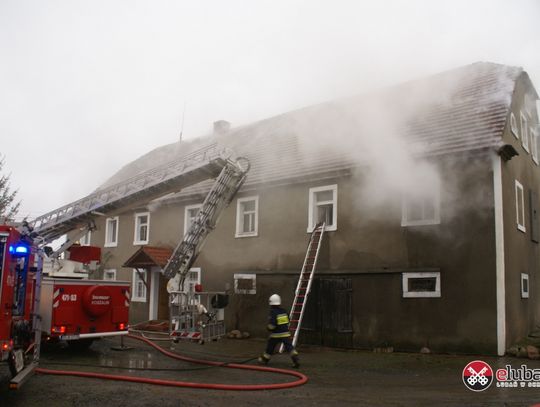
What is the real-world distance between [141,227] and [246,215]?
18.8 feet

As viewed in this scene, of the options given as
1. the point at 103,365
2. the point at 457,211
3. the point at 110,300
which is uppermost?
the point at 457,211

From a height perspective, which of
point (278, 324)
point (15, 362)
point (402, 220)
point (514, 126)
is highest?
point (514, 126)

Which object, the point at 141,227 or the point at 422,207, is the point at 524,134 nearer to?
the point at 422,207

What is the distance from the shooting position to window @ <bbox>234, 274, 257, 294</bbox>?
1635 centimetres

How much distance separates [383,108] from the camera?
14.6 meters

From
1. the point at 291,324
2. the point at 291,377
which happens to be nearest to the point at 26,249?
the point at 291,377

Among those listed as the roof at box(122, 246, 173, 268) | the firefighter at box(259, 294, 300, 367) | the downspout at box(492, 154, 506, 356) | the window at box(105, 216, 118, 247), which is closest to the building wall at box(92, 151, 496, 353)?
the downspout at box(492, 154, 506, 356)

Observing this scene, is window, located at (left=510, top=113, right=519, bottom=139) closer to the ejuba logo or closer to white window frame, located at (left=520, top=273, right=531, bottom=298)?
white window frame, located at (left=520, top=273, right=531, bottom=298)

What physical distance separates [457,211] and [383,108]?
3.61 meters

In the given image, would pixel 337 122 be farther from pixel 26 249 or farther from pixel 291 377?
pixel 26 249

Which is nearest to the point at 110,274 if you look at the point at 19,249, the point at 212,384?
the point at 212,384

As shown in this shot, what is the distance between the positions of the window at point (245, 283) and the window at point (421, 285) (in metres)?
4.97

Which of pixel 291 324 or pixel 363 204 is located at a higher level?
pixel 363 204

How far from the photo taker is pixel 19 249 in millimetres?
7457
